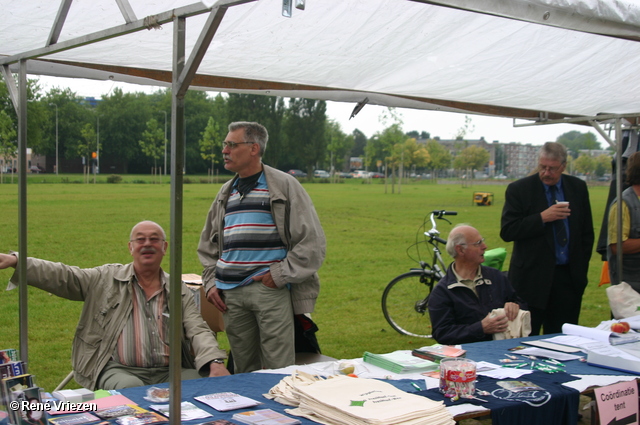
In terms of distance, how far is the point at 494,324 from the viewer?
3.33m

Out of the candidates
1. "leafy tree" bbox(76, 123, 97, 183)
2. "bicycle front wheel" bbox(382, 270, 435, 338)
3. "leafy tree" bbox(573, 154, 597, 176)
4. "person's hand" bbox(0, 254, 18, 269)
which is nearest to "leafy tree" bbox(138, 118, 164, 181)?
"leafy tree" bbox(76, 123, 97, 183)

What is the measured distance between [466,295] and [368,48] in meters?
1.54

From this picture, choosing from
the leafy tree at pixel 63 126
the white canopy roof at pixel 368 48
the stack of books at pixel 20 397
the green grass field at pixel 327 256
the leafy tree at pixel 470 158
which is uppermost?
the leafy tree at pixel 63 126

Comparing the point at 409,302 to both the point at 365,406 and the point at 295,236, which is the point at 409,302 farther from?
the point at 365,406

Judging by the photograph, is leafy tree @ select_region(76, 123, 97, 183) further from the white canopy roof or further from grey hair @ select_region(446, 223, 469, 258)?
grey hair @ select_region(446, 223, 469, 258)

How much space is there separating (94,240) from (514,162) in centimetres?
13729

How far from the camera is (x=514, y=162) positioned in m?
140

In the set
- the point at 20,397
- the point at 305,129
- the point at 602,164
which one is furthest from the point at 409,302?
the point at 602,164

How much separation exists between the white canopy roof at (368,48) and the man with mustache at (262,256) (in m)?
0.54

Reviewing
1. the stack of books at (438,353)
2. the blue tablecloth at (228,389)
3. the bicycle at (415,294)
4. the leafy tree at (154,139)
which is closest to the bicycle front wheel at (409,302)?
the bicycle at (415,294)

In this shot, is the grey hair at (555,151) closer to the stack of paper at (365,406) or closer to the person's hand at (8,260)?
the stack of paper at (365,406)

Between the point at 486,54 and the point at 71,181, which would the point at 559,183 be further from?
the point at 71,181

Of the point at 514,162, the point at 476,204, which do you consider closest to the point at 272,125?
the point at 476,204

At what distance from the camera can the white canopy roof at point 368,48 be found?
7.73 feet
